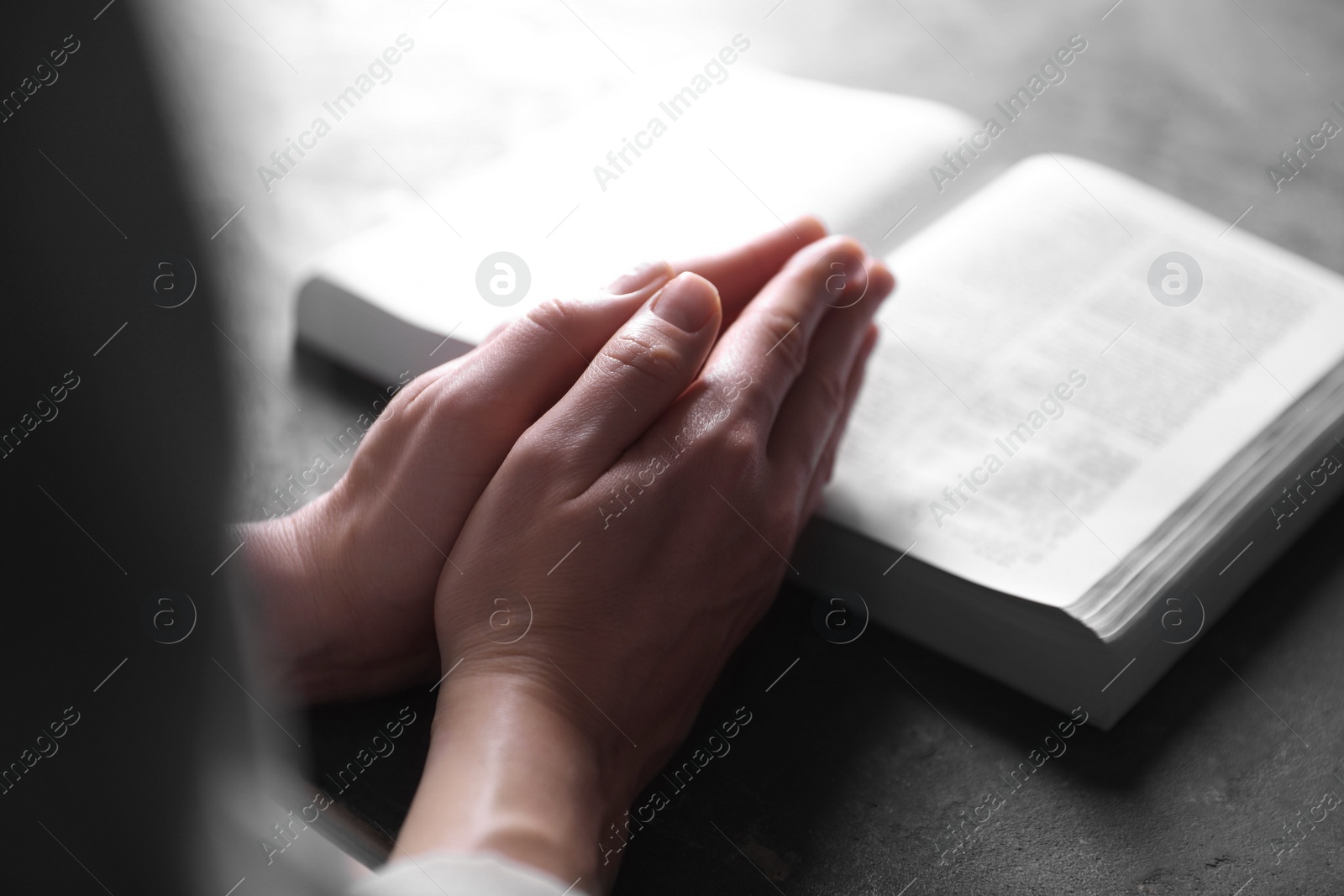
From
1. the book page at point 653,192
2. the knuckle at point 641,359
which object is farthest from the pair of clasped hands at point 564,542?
the book page at point 653,192

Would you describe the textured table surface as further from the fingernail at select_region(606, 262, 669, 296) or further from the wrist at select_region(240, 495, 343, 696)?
the fingernail at select_region(606, 262, 669, 296)

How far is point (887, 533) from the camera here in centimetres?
61

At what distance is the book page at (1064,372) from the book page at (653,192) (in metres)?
0.08

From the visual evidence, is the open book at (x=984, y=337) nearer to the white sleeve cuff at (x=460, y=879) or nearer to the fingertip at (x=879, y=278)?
the fingertip at (x=879, y=278)

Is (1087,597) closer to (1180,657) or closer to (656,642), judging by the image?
(1180,657)

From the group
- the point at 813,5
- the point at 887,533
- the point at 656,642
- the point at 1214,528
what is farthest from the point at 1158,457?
the point at 813,5

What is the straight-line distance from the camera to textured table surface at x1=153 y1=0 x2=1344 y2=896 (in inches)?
19.8

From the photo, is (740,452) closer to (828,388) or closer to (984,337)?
(828,388)

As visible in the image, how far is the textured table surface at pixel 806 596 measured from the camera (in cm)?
50

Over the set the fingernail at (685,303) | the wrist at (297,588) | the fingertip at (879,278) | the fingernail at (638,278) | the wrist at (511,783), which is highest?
the fingertip at (879,278)

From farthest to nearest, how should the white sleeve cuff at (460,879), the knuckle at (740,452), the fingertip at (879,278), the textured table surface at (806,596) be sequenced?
the fingertip at (879,278) → the knuckle at (740,452) → the textured table surface at (806,596) → the white sleeve cuff at (460,879)

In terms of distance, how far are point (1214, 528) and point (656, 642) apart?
310mm

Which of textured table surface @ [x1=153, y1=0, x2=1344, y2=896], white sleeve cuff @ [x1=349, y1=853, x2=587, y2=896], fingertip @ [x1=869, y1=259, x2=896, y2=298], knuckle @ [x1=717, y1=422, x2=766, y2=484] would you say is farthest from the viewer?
fingertip @ [x1=869, y1=259, x2=896, y2=298]

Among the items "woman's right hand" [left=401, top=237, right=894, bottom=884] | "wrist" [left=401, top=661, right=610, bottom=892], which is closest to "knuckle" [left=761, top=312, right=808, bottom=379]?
"woman's right hand" [left=401, top=237, right=894, bottom=884]
